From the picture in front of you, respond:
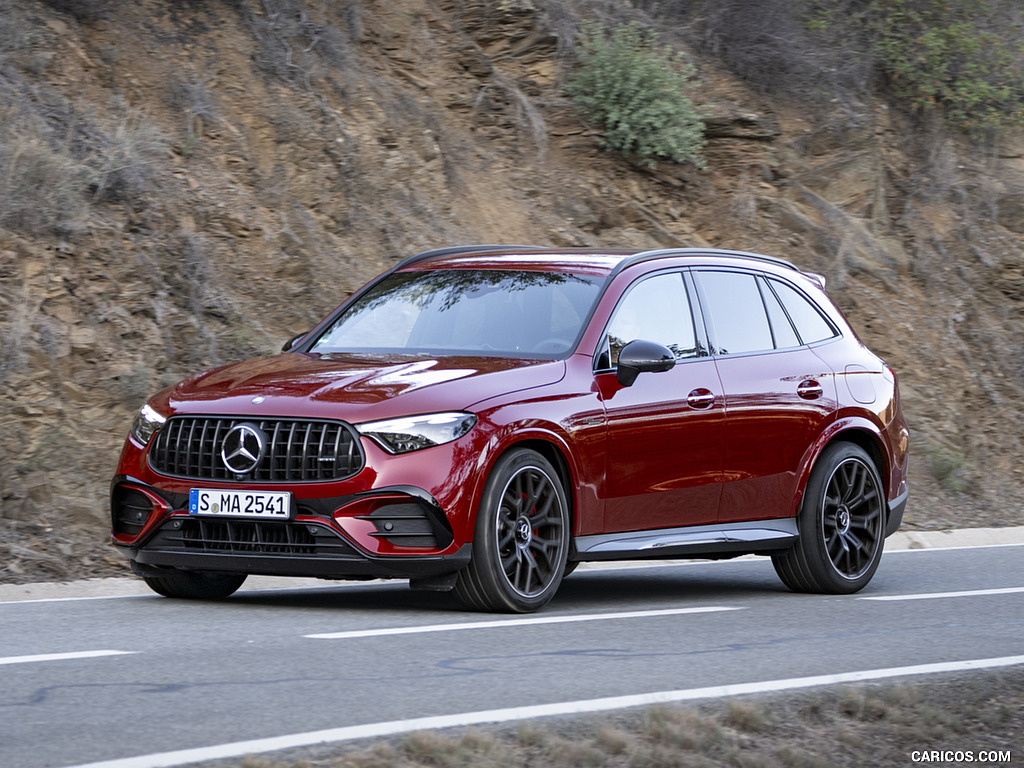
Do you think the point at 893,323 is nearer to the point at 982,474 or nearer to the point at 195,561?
the point at 982,474

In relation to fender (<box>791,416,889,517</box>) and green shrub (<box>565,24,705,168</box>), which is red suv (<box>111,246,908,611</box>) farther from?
green shrub (<box>565,24,705,168</box>)

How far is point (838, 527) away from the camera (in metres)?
9.78

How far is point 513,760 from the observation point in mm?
4695

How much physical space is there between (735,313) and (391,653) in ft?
12.2

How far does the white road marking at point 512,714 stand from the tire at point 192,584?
3.11 meters

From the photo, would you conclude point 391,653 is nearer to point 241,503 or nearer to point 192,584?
point 241,503

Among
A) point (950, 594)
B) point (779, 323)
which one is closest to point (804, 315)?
point (779, 323)

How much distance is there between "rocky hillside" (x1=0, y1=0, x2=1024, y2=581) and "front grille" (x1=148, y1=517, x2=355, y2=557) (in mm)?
2042

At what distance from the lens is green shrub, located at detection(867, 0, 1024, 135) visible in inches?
850

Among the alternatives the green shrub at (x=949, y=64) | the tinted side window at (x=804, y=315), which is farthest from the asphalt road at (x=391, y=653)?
the green shrub at (x=949, y=64)

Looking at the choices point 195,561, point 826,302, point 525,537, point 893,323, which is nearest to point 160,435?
point 195,561

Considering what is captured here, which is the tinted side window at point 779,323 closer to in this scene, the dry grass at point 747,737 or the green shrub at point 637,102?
the dry grass at point 747,737

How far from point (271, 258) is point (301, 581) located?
5.10 m

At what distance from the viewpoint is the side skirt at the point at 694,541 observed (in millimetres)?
8312
